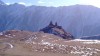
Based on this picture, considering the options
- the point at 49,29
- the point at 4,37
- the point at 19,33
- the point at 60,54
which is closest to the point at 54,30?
the point at 49,29

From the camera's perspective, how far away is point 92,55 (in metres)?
39.7

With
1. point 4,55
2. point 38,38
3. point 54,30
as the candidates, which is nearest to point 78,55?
point 4,55

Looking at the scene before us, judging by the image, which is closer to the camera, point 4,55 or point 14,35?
point 4,55

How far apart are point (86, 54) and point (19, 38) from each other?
122 feet

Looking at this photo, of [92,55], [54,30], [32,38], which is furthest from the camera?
[54,30]

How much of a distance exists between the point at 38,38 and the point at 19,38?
19.9 feet

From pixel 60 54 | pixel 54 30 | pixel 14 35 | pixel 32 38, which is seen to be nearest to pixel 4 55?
pixel 60 54

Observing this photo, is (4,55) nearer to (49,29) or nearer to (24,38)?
(24,38)

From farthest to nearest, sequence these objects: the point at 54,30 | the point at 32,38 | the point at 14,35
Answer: the point at 54,30, the point at 14,35, the point at 32,38

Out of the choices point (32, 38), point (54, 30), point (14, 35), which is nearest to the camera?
point (32, 38)

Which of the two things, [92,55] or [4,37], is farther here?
[4,37]

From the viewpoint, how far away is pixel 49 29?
101 metres

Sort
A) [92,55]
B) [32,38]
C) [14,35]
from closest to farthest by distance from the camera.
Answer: [92,55]
[32,38]
[14,35]

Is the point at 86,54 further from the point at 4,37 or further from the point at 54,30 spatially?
the point at 54,30
